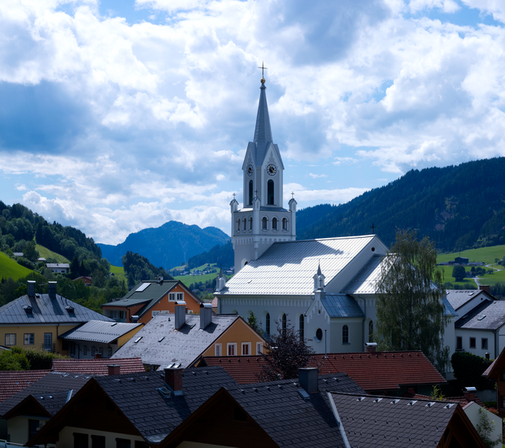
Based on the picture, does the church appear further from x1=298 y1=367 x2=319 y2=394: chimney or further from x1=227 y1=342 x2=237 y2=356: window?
x1=298 y1=367 x2=319 y2=394: chimney

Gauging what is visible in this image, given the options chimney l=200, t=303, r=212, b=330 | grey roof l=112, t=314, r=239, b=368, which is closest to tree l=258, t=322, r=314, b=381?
grey roof l=112, t=314, r=239, b=368

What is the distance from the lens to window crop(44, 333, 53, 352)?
218ft

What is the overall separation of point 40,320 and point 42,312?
1692mm

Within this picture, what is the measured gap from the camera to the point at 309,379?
2392cm

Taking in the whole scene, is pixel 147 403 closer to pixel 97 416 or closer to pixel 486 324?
pixel 97 416

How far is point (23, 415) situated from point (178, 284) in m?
54.9

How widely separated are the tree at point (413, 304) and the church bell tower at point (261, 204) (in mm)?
28858

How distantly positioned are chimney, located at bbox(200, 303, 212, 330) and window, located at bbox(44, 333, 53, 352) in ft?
76.0

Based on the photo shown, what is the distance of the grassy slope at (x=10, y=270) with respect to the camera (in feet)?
483

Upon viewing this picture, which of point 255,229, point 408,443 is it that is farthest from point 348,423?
point 255,229

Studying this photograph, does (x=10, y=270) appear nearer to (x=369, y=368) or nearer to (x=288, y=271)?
(x=288, y=271)

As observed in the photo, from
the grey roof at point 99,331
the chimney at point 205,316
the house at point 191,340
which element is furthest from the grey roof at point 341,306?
the grey roof at point 99,331

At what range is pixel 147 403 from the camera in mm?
24016

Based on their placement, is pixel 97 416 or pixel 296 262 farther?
pixel 296 262
